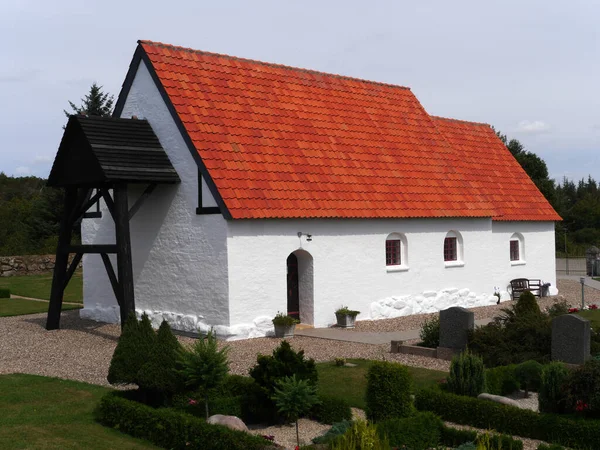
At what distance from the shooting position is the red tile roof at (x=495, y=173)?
25.3 m

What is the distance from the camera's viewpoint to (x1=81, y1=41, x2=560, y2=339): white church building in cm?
1758

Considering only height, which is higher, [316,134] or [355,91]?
[355,91]

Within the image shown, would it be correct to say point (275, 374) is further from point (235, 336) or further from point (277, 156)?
point (277, 156)

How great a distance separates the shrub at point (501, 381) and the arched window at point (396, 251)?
30.6 feet

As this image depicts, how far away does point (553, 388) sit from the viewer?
382 inches

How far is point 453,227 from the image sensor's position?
22.5 m

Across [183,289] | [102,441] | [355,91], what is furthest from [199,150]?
[102,441]

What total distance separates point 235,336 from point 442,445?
880cm

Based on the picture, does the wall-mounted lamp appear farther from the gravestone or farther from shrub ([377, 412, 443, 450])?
shrub ([377, 412, 443, 450])

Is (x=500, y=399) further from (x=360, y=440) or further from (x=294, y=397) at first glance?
(x=360, y=440)

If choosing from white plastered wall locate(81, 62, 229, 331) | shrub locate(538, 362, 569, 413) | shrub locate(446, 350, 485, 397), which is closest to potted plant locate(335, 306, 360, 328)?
white plastered wall locate(81, 62, 229, 331)

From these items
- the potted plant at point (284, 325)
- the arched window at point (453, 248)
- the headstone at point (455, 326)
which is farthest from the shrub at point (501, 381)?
the arched window at point (453, 248)

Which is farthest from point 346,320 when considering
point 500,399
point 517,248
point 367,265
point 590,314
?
point 517,248

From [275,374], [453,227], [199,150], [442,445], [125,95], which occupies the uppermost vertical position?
[125,95]
